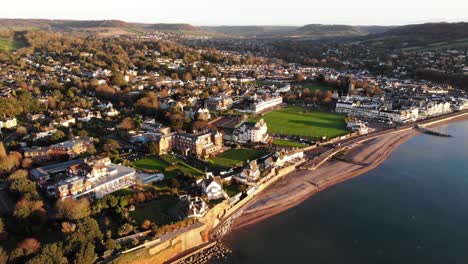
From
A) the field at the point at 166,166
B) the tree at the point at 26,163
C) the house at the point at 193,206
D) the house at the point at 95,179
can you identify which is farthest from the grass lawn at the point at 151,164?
the tree at the point at 26,163

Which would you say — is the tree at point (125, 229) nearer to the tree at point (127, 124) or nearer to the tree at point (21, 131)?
the tree at point (127, 124)

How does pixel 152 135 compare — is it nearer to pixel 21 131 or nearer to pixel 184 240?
pixel 21 131

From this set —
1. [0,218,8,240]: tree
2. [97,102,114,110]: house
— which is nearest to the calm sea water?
[0,218,8,240]: tree

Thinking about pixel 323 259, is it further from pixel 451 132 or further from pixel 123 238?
pixel 451 132

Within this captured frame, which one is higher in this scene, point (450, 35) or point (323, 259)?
point (450, 35)

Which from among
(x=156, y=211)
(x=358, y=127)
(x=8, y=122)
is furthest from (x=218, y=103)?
(x=156, y=211)

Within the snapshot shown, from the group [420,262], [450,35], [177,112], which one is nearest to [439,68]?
[450,35]

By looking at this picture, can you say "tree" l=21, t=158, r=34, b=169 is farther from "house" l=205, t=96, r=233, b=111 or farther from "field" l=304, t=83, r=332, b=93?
"field" l=304, t=83, r=332, b=93
